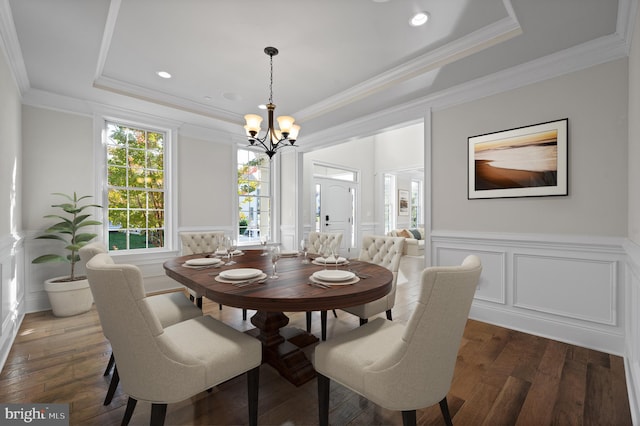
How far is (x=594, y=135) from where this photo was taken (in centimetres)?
240

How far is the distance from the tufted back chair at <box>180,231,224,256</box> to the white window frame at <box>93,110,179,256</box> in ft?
3.79

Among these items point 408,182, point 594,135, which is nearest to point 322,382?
point 594,135

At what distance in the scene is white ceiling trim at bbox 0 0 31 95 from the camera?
1971 mm

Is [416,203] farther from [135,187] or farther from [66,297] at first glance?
[66,297]

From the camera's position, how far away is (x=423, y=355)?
1.12 meters

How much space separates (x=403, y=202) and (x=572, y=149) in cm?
602

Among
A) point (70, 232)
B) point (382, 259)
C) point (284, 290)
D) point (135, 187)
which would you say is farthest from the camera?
point (135, 187)

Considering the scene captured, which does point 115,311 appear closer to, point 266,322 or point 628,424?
point 266,322

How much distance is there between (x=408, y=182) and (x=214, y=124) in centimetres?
613

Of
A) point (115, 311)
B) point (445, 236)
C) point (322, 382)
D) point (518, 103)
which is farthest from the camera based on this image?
point (445, 236)

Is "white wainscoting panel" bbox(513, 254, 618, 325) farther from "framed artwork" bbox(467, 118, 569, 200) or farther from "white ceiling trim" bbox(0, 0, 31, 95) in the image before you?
"white ceiling trim" bbox(0, 0, 31, 95)

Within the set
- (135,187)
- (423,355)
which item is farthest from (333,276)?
(135,187)

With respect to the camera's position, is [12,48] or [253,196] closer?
[12,48]

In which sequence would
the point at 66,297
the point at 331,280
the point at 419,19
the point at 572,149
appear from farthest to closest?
the point at 66,297
the point at 572,149
the point at 419,19
the point at 331,280
